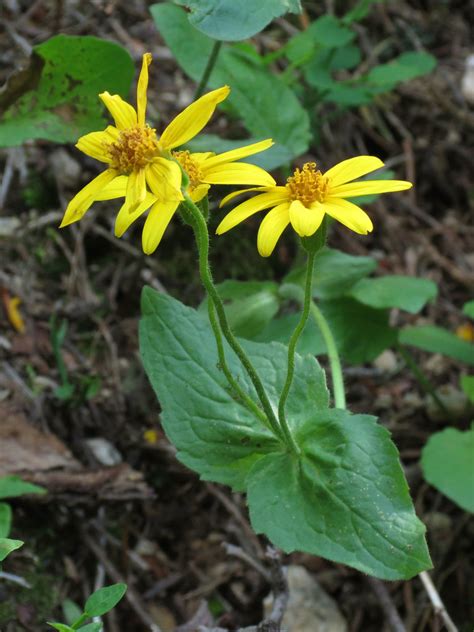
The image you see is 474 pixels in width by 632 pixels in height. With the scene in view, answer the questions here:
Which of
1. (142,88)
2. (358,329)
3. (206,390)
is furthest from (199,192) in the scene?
(358,329)

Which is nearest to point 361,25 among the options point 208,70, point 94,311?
point 208,70

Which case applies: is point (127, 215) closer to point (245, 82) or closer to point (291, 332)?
point (291, 332)

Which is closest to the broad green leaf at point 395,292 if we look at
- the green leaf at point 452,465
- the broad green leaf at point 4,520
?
the green leaf at point 452,465

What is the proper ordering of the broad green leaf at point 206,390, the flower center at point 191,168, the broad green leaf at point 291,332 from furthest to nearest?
the broad green leaf at point 291,332 → the broad green leaf at point 206,390 → the flower center at point 191,168

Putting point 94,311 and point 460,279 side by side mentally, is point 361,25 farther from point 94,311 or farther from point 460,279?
point 94,311

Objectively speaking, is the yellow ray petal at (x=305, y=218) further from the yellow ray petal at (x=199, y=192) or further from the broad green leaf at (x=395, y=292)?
Answer: the broad green leaf at (x=395, y=292)

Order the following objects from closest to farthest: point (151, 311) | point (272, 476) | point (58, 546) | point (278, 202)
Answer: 1. point (278, 202)
2. point (272, 476)
3. point (151, 311)
4. point (58, 546)
